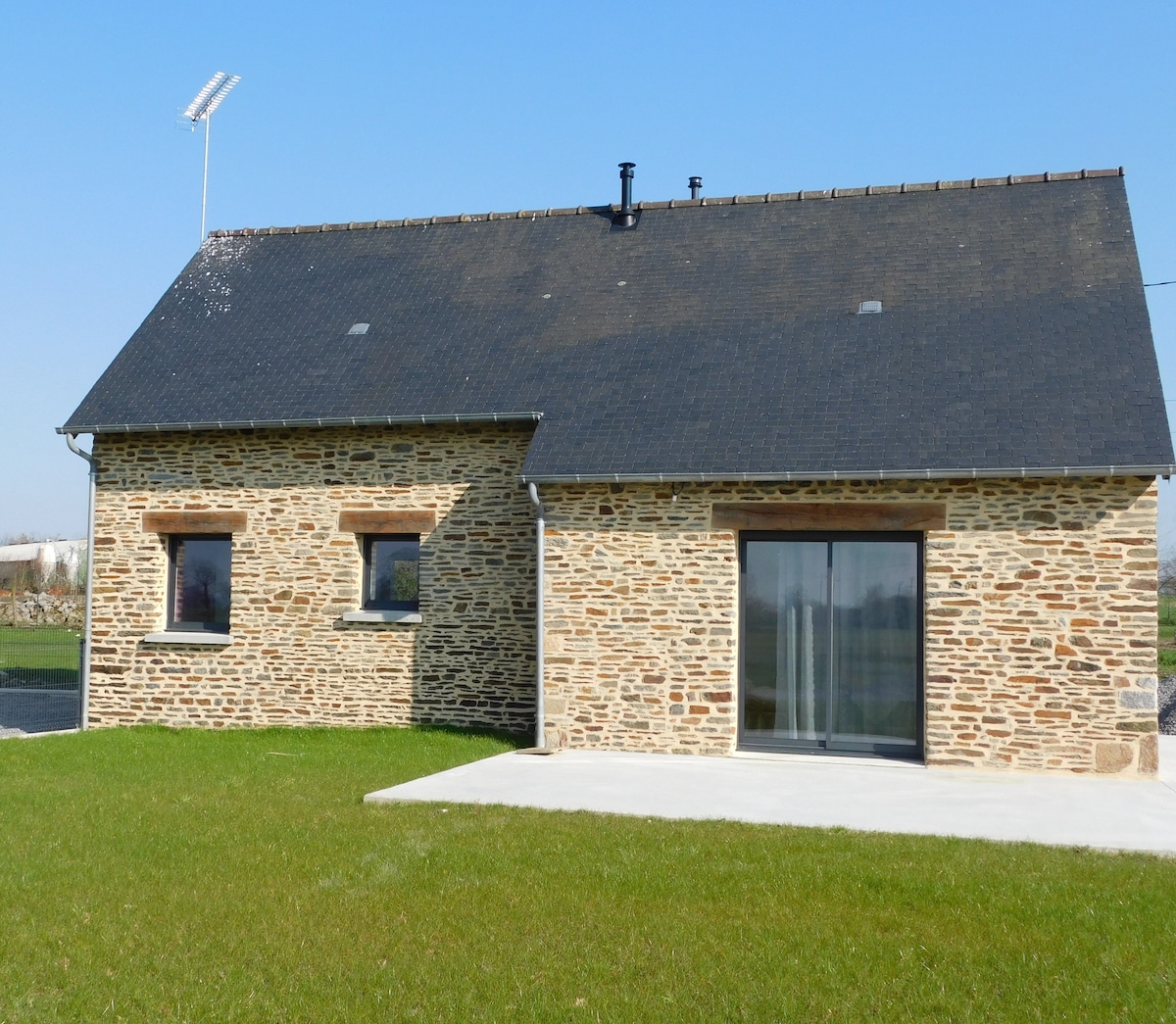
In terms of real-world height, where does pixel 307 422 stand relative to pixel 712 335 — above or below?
below

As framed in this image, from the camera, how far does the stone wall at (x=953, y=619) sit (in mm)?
10453

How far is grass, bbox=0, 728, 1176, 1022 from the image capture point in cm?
500

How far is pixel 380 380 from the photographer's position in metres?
13.5

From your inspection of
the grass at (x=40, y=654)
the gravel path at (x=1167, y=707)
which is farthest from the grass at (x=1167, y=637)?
the grass at (x=40, y=654)

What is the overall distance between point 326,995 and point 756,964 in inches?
72.2

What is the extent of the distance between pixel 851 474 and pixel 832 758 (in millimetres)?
2634

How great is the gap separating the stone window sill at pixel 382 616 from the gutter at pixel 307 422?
2.00 metres

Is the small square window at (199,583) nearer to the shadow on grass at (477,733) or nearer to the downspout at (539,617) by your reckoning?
the shadow on grass at (477,733)

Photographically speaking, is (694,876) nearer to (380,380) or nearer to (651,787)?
(651,787)

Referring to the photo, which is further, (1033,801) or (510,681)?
(510,681)

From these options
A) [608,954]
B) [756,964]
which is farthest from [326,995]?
[756,964]

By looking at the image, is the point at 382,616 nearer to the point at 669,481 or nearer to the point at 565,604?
the point at 565,604

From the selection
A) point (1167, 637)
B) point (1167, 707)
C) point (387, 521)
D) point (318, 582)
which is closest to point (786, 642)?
point (387, 521)

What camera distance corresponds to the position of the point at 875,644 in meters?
11.4
